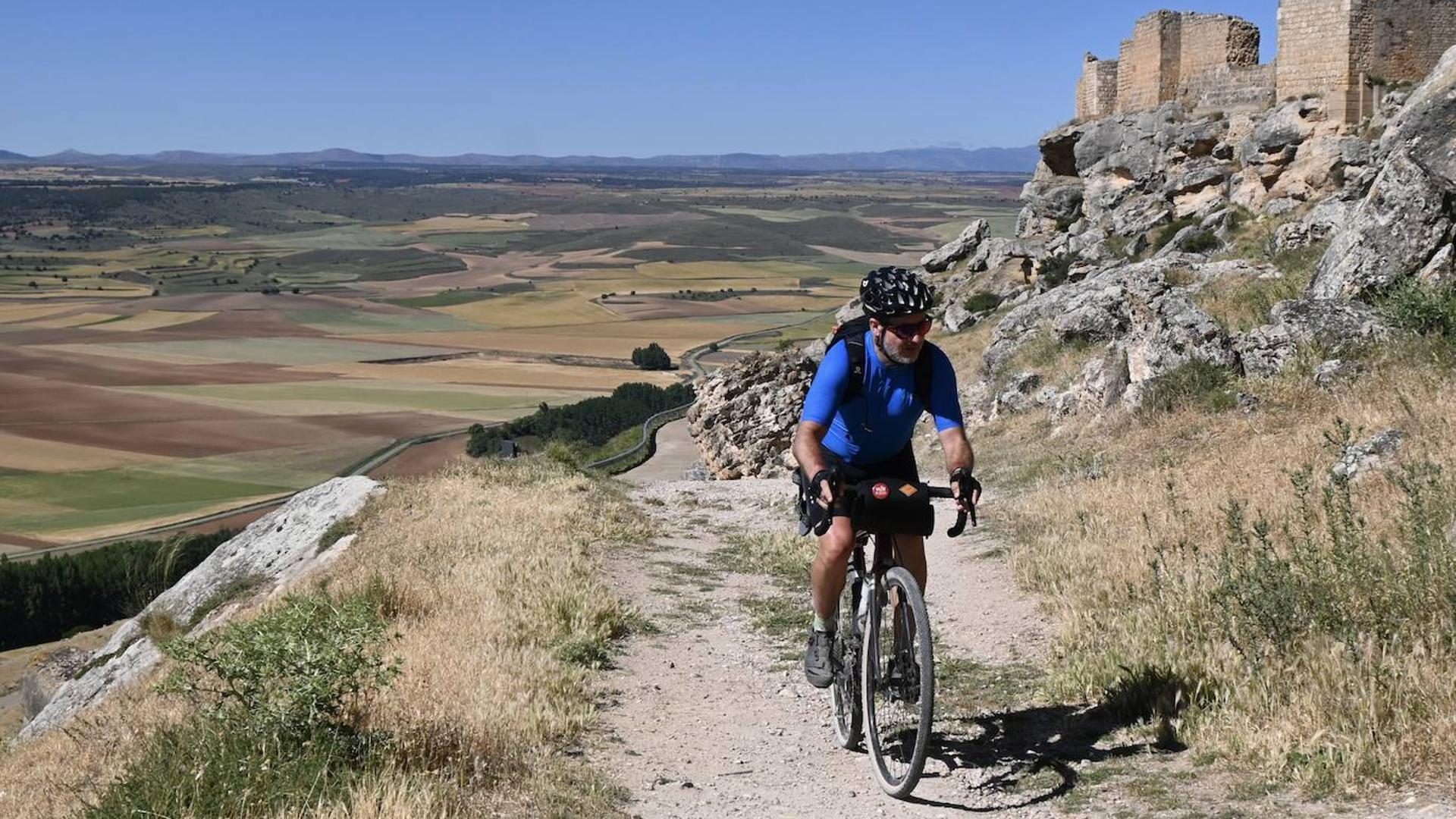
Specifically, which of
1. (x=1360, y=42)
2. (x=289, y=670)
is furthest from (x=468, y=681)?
(x=1360, y=42)

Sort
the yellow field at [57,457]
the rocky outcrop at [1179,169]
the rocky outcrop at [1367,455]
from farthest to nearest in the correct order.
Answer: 1. the yellow field at [57,457]
2. the rocky outcrop at [1179,169]
3. the rocky outcrop at [1367,455]

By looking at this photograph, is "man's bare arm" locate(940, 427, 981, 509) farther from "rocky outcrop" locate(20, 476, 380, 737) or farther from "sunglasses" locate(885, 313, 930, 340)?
"rocky outcrop" locate(20, 476, 380, 737)

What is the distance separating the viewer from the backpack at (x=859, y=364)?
17.1ft

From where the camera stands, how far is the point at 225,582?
13734 millimetres

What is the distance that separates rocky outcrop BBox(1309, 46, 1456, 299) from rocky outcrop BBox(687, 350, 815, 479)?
10233 mm

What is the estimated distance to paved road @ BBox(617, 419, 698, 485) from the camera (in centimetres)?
2606

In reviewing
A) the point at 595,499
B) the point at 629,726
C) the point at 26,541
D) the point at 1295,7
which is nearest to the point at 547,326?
the point at 26,541

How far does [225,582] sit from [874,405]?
10.6 metres

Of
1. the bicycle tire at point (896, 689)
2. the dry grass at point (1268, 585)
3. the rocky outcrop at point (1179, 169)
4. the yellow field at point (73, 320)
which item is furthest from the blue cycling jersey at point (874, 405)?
the yellow field at point (73, 320)

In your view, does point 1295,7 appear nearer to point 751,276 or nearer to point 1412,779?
point 1412,779

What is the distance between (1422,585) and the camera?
17.5 feet

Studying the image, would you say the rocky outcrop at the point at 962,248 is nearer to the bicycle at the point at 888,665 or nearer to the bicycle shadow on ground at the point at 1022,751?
the bicycle shadow on ground at the point at 1022,751

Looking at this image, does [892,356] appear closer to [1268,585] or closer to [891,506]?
[891,506]

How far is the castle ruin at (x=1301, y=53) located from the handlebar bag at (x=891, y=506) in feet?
71.0
